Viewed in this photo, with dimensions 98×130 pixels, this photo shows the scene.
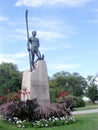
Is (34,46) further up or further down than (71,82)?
further down

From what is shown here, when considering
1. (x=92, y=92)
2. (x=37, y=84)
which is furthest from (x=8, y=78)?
(x=37, y=84)

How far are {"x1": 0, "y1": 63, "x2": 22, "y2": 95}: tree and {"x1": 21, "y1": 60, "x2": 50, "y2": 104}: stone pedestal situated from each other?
42.8 metres

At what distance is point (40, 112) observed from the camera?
17359mm

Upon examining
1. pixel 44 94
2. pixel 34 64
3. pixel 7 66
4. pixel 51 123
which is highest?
pixel 7 66

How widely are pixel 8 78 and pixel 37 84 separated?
167ft

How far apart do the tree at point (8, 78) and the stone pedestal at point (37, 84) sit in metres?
42.8

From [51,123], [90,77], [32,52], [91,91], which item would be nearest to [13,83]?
[91,91]

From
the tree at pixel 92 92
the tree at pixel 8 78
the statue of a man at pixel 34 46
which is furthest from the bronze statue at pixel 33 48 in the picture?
the tree at pixel 92 92

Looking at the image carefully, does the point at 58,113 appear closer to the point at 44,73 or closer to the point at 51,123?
the point at 51,123

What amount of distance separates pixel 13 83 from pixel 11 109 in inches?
1946

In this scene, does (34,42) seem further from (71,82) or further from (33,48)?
(71,82)

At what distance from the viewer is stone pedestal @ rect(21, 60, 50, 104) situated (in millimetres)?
19812

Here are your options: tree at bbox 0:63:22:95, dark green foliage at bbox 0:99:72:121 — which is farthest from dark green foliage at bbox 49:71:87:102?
dark green foliage at bbox 0:99:72:121

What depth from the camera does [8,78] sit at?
70562mm
